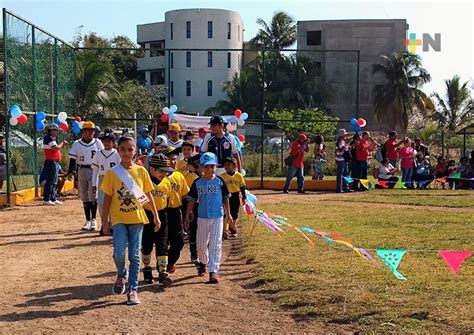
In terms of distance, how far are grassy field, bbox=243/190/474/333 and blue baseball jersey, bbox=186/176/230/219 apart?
916mm

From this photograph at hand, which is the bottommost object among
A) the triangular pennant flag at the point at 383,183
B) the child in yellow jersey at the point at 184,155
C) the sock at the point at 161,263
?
the triangular pennant flag at the point at 383,183

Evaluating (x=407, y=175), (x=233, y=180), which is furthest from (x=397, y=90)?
(x=233, y=180)

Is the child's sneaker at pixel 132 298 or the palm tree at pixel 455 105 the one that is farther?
the palm tree at pixel 455 105

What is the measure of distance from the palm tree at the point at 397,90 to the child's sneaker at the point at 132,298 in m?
47.9

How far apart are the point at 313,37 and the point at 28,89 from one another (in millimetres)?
42761

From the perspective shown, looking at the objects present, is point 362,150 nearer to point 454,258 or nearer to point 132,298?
point 454,258

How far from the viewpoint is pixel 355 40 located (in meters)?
54.9

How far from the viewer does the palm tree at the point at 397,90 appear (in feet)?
175

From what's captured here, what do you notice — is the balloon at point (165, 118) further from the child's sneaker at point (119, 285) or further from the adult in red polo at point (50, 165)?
the child's sneaker at point (119, 285)

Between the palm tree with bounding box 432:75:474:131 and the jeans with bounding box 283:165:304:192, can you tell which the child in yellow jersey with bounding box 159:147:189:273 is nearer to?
the jeans with bounding box 283:165:304:192

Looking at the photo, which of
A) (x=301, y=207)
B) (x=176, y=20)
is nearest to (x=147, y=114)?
(x=176, y=20)

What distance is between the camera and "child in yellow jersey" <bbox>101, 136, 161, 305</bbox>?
275 inches

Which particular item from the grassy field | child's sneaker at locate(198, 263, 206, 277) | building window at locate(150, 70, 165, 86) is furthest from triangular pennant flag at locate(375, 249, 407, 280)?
building window at locate(150, 70, 165, 86)

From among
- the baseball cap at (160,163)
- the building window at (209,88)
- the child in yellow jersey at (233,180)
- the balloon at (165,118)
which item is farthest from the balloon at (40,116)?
the building window at (209,88)
